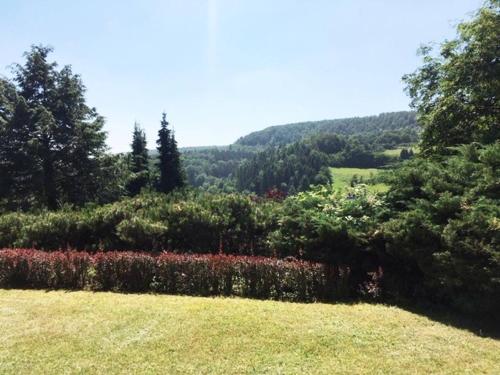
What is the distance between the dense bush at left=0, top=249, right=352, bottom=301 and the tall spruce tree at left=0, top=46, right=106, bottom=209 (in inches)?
597

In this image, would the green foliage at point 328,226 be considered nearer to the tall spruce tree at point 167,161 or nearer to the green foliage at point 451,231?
the green foliage at point 451,231

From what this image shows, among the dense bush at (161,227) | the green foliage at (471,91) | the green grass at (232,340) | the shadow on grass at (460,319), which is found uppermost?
the green foliage at (471,91)

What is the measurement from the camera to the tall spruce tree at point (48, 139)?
2239 cm

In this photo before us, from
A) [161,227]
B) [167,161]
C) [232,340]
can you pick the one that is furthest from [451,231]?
[167,161]

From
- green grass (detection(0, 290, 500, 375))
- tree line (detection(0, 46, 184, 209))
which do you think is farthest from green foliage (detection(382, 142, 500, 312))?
tree line (detection(0, 46, 184, 209))

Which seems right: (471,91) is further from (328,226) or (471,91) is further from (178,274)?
(178,274)

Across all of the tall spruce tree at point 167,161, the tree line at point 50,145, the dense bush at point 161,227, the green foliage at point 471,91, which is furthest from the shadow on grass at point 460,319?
the tall spruce tree at point 167,161

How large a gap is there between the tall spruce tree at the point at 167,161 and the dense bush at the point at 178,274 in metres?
28.2

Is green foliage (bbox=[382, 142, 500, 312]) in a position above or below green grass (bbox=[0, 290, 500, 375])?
above

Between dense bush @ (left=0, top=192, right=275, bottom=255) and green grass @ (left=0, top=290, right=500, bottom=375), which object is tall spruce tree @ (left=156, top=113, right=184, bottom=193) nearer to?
dense bush @ (left=0, top=192, right=275, bottom=255)

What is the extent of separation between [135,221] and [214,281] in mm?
2856

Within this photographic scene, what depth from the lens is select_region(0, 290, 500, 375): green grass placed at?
181 inches

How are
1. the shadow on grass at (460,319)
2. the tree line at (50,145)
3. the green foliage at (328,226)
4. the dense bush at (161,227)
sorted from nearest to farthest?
the shadow on grass at (460,319) → the green foliage at (328,226) → the dense bush at (161,227) → the tree line at (50,145)

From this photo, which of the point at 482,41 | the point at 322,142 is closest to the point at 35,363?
the point at 482,41
